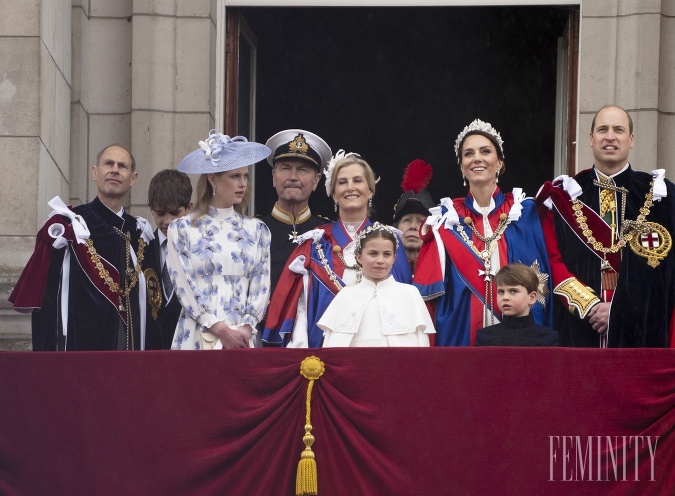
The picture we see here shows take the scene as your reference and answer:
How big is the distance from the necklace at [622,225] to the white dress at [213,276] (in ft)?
5.48

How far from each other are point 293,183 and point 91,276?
131 centimetres

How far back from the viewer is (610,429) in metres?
6.33

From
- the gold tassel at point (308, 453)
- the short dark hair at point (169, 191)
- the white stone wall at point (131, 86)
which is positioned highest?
the white stone wall at point (131, 86)

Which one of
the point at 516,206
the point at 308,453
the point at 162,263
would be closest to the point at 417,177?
the point at 516,206

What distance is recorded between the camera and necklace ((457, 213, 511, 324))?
7.33m

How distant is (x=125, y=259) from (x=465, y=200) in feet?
6.56

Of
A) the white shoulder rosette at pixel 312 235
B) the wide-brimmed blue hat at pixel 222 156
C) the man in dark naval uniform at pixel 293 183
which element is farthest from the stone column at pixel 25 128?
the white shoulder rosette at pixel 312 235

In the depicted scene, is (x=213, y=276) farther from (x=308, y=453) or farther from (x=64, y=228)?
(x=308, y=453)

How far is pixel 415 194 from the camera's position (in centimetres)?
880

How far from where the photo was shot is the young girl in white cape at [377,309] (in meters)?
7.07

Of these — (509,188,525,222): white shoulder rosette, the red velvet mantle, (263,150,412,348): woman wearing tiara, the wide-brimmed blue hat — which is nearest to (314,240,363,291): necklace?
(263,150,412,348): woman wearing tiara

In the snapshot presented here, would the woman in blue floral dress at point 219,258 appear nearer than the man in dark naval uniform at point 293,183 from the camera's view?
Yes

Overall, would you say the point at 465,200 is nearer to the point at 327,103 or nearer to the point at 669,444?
the point at 669,444

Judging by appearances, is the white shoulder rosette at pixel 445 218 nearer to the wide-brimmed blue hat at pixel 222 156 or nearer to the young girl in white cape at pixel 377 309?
the young girl in white cape at pixel 377 309
